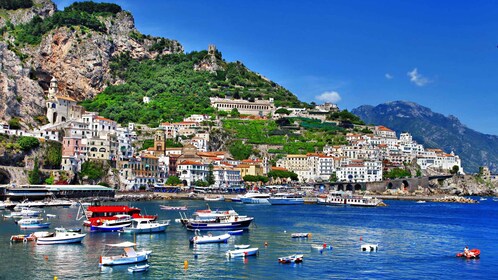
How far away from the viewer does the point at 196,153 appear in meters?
109

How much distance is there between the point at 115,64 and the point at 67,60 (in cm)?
1452

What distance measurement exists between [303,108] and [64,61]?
60.8m

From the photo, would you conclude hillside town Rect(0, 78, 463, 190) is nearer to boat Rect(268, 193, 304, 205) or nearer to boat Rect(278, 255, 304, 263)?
boat Rect(268, 193, 304, 205)

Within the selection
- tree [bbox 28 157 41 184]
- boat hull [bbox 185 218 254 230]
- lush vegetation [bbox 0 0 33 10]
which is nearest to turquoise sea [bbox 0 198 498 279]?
boat hull [bbox 185 218 254 230]

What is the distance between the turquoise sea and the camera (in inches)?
1249

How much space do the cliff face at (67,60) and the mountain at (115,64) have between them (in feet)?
0.78

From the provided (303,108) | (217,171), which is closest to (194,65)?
(303,108)

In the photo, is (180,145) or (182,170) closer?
(182,170)

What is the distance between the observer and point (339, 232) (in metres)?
50.6

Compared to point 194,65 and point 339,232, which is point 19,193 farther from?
point 194,65

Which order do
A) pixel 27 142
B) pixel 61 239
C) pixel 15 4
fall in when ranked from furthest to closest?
pixel 15 4 → pixel 27 142 → pixel 61 239

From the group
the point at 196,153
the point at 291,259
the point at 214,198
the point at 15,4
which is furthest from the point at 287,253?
the point at 15,4

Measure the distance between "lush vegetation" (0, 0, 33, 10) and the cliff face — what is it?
234cm

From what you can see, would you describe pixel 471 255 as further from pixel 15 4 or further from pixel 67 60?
pixel 15 4
